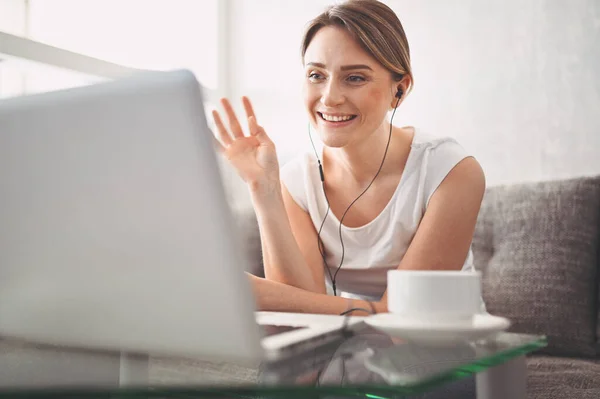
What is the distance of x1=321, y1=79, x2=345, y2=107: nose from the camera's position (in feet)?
5.15

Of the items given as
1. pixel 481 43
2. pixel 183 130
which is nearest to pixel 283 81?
pixel 481 43

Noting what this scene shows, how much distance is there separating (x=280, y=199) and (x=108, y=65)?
5.13 ft

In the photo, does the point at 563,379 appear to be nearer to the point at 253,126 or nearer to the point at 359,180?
the point at 359,180

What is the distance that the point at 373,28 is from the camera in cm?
153

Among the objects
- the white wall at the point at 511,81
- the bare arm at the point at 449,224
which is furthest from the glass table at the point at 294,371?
the white wall at the point at 511,81

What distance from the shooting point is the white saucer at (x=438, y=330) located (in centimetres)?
70

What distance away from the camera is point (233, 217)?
0.49 metres

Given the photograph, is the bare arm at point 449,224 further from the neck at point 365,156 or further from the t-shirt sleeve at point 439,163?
the neck at point 365,156

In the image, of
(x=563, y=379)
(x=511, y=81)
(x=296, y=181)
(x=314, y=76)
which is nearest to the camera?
(x=563, y=379)

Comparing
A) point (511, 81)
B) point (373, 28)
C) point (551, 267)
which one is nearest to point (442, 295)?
point (373, 28)

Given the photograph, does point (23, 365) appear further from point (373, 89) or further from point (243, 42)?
point (243, 42)

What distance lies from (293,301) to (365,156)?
66 centimetres

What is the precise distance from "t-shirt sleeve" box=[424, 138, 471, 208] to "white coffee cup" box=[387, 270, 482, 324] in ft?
2.74

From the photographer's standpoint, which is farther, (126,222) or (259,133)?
(259,133)
